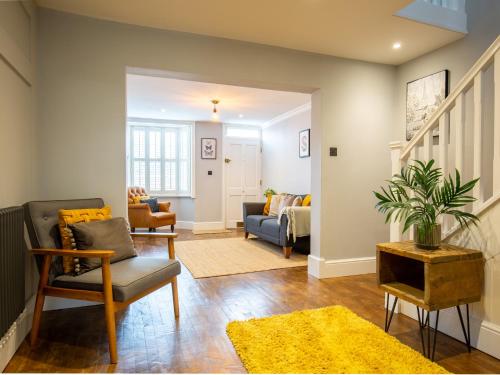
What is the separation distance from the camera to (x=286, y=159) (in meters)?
6.29

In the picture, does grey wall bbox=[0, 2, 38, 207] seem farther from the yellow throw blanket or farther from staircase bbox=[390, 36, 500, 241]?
the yellow throw blanket

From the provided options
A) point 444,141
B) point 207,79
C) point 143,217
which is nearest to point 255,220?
point 143,217

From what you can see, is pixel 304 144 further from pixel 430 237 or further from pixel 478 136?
pixel 430 237

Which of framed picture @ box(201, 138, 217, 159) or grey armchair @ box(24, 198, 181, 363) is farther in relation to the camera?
framed picture @ box(201, 138, 217, 159)

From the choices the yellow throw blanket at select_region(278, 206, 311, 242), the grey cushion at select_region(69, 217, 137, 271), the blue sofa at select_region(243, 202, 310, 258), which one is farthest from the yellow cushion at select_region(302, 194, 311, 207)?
the grey cushion at select_region(69, 217, 137, 271)

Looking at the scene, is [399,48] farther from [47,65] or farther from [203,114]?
[203,114]

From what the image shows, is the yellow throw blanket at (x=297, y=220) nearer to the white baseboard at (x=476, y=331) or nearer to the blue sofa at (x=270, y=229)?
the blue sofa at (x=270, y=229)

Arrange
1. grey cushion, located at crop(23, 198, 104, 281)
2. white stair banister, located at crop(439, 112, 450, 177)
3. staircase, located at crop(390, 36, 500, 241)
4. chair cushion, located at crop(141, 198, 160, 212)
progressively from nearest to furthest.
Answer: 1. staircase, located at crop(390, 36, 500, 241)
2. grey cushion, located at crop(23, 198, 104, 281)
3. white stair banister, located at crop(439, 112, 450, 177)
4. chair cushion, located at crop(141, 198, 160, 212)

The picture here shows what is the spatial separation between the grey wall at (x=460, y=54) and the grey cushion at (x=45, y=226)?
3497 millimetres

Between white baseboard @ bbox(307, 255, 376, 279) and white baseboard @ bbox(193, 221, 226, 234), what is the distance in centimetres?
360

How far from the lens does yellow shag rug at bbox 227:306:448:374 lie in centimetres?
171

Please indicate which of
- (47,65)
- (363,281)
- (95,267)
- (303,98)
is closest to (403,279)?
(363,281)

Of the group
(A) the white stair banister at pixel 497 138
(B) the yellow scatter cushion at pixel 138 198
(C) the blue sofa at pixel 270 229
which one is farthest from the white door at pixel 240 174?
(A) the white stair banister at pixel 497 138

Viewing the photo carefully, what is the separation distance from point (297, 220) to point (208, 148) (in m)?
3.31
